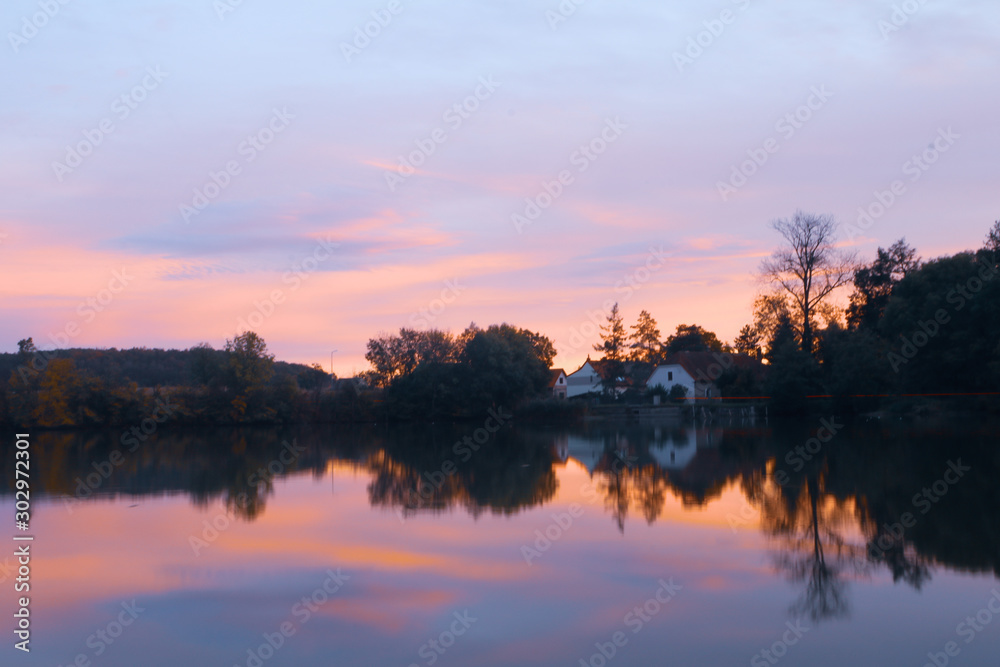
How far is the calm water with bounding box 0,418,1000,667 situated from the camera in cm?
598

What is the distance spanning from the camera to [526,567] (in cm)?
844

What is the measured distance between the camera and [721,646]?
5.84 m

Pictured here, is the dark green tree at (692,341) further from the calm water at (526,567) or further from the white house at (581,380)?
the calm water at (526,567)

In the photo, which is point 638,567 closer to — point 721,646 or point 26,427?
point 721,646

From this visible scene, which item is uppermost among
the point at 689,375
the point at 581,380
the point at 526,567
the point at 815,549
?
the point at 689,375

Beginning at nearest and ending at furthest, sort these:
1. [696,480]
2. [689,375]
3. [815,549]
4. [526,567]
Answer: [526,567], [815,549], [696,480], [689,375]

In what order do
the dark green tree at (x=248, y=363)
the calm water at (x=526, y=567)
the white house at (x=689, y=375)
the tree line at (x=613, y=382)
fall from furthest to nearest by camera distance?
the white house at (x=689, y=375)
the dark green tree at (x=248, y=363)
the tree line at (x=613, y=382)
the calm water at (x=526, y=567)

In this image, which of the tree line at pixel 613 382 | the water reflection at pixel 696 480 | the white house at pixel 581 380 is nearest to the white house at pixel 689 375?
the tree line at pixel 613 382

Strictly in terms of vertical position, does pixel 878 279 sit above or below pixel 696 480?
above

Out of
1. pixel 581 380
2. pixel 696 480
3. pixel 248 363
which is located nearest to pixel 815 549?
pixel 696 480

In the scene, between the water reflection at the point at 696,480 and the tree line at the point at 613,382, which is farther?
the tree line at the point at 613,382

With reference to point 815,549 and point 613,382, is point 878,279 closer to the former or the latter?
point 613,382

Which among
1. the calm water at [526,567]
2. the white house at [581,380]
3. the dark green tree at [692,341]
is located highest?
the dark green tree at [692,341]

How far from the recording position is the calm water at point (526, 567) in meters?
5.98
